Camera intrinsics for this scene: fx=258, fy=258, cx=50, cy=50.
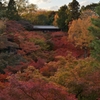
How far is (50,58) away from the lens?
27266 millimetres

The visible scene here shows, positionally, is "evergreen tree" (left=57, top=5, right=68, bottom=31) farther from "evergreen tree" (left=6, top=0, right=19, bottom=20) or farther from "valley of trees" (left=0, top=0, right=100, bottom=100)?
"evergreen tree" (left=6, top=0, right=19, bottom=20)

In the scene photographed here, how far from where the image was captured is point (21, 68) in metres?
20.4

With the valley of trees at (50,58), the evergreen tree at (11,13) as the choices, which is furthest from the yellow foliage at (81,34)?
the evergreen tree at (11,13)

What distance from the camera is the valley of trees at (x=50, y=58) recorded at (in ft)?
30.9

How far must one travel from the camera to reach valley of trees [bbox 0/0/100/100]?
30.9 ft

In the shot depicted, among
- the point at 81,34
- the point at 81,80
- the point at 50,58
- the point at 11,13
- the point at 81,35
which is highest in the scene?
the point at 11,13

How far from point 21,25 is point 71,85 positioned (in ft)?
83.9

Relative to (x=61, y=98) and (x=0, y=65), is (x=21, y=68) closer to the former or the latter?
(x=0, y=65)

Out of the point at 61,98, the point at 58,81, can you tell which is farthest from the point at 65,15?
the point at 61,98

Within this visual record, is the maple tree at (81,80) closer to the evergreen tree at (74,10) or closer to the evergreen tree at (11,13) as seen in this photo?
the evergreen tree at (74,10)

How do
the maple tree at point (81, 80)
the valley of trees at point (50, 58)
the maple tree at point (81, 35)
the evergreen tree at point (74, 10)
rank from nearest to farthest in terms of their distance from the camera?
1. the valley of trees at point (50, 58)
2. the maple tree at point (81, 80)
3. the maple tree at point (81, 35)
4. the evergreen tree at point (74, 10)

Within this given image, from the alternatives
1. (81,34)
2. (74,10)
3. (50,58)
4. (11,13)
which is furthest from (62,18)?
(50,58)

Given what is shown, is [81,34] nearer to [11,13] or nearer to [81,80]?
[11,13]

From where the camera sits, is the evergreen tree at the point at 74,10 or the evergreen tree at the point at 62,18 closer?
the evergreen tree at the point at 74,10
